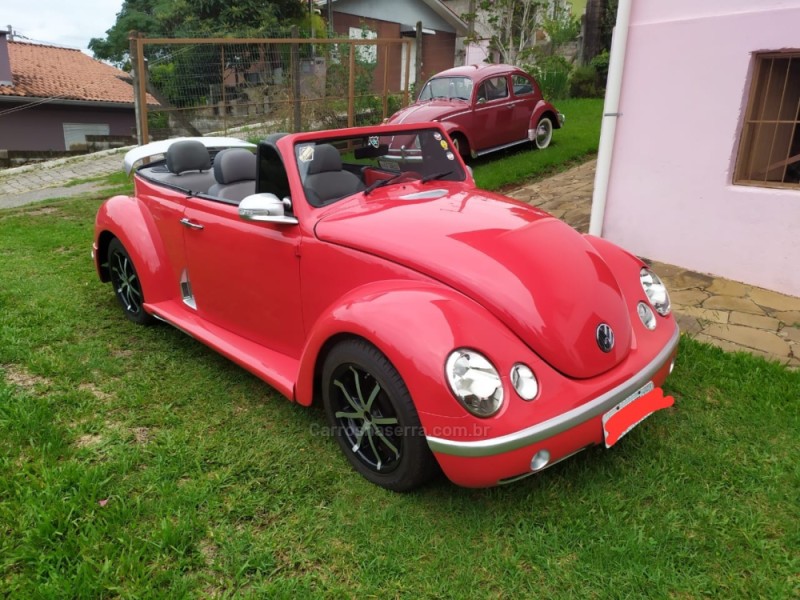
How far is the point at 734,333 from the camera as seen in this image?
4.16 metres

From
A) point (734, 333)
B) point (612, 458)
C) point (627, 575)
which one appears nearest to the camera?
point (627, 575)

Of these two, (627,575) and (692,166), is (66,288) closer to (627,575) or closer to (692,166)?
(627,575)

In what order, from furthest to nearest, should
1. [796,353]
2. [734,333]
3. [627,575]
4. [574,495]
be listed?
[734,333] → [796,353] → [574,495] → [627,575]

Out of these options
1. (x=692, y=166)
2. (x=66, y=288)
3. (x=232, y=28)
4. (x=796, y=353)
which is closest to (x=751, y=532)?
(x=796, y=353)

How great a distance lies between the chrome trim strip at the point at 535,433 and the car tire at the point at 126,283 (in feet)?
9.51

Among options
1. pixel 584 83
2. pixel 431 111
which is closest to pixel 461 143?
pixel 431 111

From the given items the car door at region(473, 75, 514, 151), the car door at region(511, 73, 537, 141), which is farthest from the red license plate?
the car door at region(511, 73, 537, 141)

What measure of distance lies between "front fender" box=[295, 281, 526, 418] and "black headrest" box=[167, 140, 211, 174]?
2421 mm

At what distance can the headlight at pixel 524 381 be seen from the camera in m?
2.33

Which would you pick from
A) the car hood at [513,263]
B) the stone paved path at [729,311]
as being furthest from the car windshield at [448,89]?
the car hood at [513,263]

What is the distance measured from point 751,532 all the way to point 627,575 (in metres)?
0.59

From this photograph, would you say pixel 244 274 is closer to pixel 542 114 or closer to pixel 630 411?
pixel 630 411

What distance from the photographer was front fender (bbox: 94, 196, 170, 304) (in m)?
4.12

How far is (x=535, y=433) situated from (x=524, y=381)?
0.68 ft
